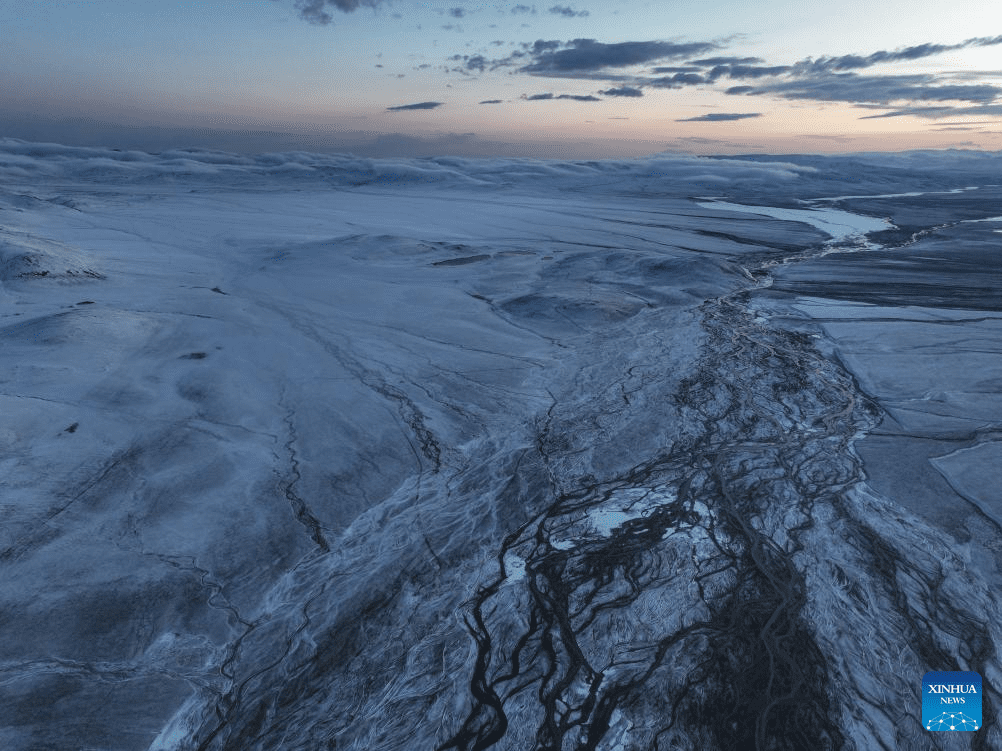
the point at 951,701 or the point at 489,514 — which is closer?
the point at 951,701

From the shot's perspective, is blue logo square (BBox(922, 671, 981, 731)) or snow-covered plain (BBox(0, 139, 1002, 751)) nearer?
blue logo square (BBox(922, 671, 981, 731))

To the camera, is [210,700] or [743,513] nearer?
[210,700]

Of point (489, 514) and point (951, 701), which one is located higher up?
point (951, 701)

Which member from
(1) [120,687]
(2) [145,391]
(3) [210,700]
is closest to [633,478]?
(3) [210,700]

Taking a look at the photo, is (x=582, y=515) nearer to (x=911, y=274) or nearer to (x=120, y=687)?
(x=120, y=687)
